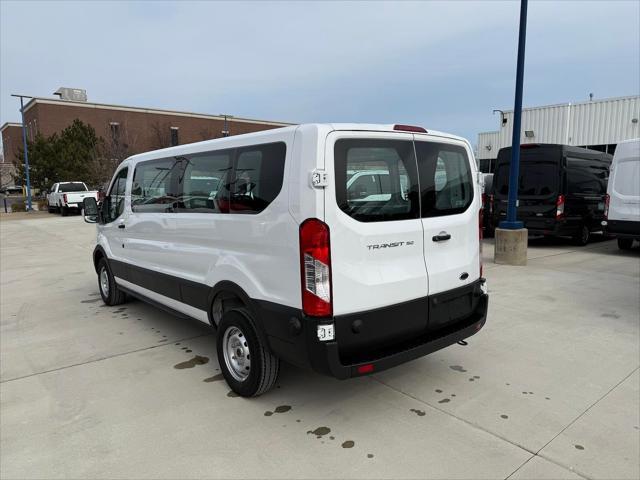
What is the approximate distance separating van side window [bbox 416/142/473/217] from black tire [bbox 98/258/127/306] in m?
4.68

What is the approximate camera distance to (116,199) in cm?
589

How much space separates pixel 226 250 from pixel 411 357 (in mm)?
1630

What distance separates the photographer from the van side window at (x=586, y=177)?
11.0m

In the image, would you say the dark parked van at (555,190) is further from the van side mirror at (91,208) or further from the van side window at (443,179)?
the van side mirror at (91,208)

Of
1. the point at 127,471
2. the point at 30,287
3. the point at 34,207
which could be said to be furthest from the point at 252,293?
the point at 34,207

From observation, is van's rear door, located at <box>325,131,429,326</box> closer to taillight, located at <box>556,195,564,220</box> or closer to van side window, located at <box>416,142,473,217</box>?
van side window, located at <box>416,142,473,217</box>

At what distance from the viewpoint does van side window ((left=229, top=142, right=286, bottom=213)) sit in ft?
10.4

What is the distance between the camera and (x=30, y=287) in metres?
8.07

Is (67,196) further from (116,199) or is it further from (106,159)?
(116,199)

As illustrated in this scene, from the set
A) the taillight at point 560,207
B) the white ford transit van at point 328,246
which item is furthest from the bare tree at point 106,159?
the white ford transit van at point 328,246

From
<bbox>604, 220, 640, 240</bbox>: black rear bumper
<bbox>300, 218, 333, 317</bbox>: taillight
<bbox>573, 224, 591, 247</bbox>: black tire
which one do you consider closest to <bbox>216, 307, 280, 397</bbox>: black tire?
<bbox>300, 218, 333, 317</bbox>: taillight

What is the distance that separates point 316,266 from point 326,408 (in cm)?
128

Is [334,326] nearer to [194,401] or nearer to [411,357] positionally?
[411,357]

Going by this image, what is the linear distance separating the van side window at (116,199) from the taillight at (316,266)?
3563 millimetres
